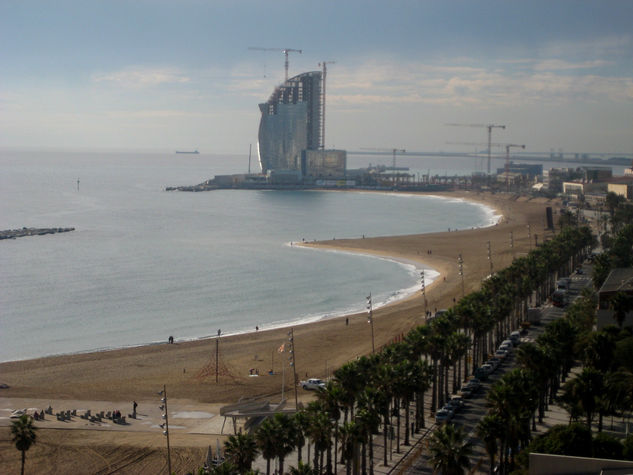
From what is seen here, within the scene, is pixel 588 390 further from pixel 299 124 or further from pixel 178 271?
pixel 299 124

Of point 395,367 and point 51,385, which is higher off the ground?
point 395,367

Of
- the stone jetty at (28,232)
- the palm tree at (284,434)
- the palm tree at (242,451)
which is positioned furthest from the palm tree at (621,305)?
the stone jetty at (28,232)

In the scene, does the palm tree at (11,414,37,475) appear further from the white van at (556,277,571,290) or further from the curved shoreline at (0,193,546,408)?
the white van at (556,277,571,290)

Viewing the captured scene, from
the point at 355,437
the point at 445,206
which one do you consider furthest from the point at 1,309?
the point at 445,206

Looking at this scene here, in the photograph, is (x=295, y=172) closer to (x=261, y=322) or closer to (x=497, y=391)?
(x=261, y=322)

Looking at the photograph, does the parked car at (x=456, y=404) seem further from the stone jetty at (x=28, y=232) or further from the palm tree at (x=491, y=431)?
the stone jetty at (x=28, y=232)
